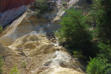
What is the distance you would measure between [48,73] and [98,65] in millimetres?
2929

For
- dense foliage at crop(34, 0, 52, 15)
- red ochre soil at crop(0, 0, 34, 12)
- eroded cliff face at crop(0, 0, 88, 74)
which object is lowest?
eroded cliff face at crop(0, 0, 88, 74)

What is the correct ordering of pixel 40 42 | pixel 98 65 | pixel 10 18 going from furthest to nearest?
pixel 10 18 < pixel 40 42 < pixel 98 65

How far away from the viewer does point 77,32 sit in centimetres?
1786

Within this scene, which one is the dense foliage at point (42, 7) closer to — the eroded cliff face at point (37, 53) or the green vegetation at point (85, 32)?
the eroded cliff face at point (37, 53)

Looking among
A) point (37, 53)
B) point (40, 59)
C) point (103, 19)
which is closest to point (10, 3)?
point (103, 19)

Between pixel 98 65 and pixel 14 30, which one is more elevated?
pixel 98 65

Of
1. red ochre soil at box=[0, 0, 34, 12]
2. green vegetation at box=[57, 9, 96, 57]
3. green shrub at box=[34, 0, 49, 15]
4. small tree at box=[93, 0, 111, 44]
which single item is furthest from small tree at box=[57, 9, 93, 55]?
red ochre soil at box=[0, 0, 34, 12]

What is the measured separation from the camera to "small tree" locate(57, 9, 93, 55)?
17.8 meters

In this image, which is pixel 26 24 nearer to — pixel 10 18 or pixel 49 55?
pixel 10 18

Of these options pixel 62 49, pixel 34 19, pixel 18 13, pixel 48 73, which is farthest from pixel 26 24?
pixel 48 73

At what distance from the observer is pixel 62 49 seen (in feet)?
56.2

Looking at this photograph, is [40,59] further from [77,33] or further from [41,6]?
[41,6]

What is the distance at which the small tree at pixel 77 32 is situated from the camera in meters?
17.8

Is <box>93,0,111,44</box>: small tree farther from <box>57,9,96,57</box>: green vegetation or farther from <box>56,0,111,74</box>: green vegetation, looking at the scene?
<box>57,9,96,57</box>: green vegetation
